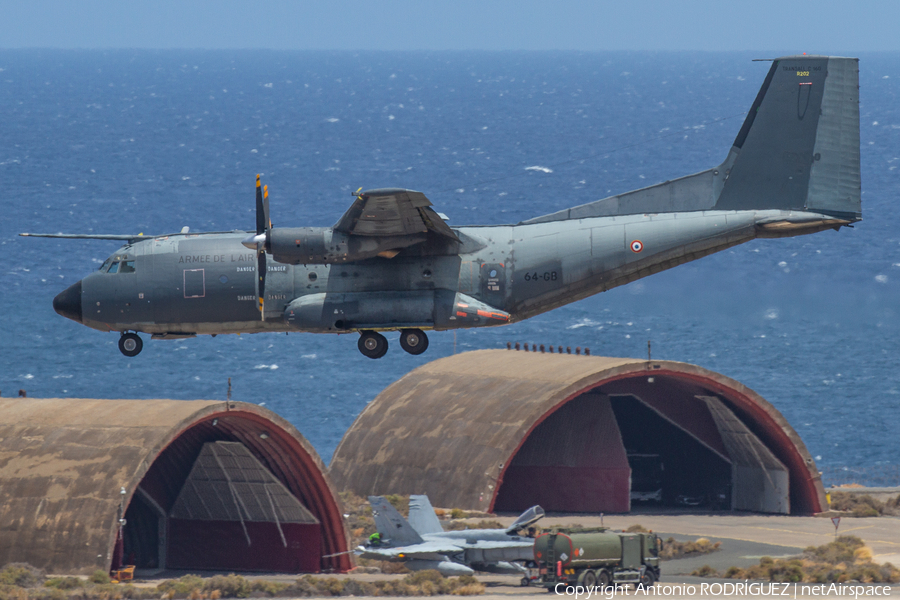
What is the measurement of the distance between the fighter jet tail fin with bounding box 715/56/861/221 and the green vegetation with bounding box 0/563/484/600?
22.0 metres

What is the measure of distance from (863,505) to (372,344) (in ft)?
153

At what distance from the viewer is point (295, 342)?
553 ft

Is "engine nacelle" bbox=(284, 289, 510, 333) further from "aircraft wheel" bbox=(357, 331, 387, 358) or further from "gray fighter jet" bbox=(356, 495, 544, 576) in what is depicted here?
"gray fighter jet" bbox=(356, 495, 544, 576)

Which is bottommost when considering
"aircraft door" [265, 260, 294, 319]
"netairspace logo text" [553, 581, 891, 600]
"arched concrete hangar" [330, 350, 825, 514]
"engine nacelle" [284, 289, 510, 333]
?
"netairspace logo text" [553, 581, 891, 600]

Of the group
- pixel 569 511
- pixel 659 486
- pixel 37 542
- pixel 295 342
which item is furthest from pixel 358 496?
pixel 295 342

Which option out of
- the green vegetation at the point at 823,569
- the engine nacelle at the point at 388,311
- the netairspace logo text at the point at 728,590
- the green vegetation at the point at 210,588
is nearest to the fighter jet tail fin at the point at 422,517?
the green vegetation at the point at 210,588

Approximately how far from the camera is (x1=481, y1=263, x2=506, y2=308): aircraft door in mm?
49156

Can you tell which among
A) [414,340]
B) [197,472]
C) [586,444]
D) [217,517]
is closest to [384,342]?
[414,340]

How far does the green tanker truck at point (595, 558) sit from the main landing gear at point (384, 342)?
605 inches

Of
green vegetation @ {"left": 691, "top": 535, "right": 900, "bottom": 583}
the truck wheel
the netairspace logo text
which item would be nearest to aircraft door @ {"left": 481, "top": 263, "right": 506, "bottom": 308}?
the netairspace logo text

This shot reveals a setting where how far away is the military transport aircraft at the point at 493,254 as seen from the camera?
48.9 meters

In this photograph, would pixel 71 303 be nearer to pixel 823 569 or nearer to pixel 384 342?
pixel 384 342

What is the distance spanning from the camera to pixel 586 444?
279 feet

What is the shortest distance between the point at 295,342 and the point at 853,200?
123601 millimetres
